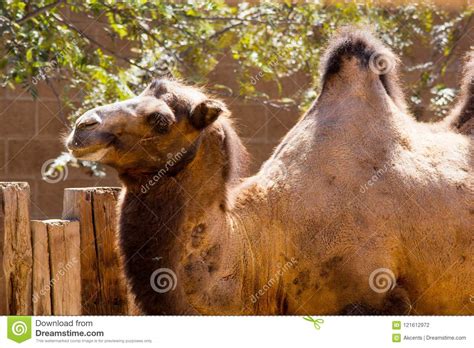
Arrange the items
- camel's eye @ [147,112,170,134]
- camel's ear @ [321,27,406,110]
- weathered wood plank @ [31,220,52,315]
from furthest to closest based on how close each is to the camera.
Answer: camel's ear @ [321,27,406,110] → weathered wood plank @ [31,220,52,315] → camel's eye @ [147,112,170,134]

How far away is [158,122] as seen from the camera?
4531mm

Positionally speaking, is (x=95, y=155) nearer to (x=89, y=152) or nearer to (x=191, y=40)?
(x=89, y=152)

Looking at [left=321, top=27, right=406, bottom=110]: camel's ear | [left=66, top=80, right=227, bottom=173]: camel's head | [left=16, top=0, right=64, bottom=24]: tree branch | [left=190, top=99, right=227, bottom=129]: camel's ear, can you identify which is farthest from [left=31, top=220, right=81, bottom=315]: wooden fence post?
[left=16, top=0, right=64, bottom=24]: tree branch

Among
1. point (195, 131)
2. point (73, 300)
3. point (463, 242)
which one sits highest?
point (195, 131)

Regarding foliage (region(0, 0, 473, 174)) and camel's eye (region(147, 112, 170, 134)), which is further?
foliage (region(0, 0, 473, 174))

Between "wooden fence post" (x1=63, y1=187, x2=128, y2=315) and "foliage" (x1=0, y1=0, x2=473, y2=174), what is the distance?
1.83m

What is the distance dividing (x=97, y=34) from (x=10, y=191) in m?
5.67

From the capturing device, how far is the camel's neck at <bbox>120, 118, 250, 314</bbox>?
4523 mm

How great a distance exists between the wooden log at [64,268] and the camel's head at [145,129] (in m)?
0.65

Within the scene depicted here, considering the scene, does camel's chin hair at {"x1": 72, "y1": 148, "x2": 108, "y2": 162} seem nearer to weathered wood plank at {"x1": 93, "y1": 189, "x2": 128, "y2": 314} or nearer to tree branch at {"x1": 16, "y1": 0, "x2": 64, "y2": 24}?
weathered wood plank at {"x1": 93, "y1": 189, "x2": 128, "y2": 314}

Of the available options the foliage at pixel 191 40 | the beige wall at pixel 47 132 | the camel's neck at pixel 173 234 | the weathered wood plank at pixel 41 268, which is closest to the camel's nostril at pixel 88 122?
the camel's neck at pixel 173 234

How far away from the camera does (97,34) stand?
33.1 feet
